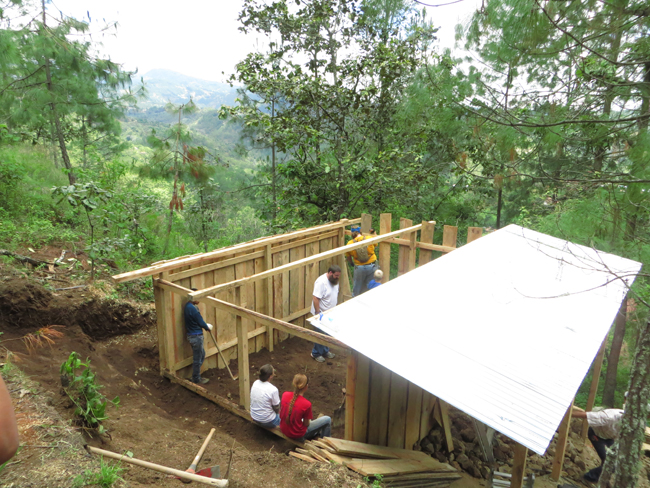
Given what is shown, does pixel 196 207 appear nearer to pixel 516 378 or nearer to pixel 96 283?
pixel 96 283

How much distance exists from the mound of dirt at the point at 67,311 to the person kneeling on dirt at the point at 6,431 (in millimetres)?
4816

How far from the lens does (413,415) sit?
168 inches

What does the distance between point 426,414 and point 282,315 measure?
324 cm

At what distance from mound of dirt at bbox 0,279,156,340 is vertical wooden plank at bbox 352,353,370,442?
→ 13.8 ft

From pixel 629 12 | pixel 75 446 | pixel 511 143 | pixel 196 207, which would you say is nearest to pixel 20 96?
pixel 196 207

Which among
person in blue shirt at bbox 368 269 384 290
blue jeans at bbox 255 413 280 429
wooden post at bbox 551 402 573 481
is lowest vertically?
wooden post at bbox 551 402 573 481

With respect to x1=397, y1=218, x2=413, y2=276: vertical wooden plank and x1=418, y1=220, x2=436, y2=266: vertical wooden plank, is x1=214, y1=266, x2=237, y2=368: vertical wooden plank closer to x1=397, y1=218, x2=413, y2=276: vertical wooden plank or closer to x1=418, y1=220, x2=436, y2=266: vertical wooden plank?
x1=397, y1=218, x2=413, y2=276: vertical wooden plank

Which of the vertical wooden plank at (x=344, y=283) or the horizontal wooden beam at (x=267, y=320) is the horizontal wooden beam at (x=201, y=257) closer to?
the horizontal wooden beam at (x=267, y=320)

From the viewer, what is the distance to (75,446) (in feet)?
9.47

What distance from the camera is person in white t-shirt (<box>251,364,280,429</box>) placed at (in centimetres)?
429

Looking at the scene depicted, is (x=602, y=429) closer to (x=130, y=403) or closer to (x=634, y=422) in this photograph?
(x=634, y=422)

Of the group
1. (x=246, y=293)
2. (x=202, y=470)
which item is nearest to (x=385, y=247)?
(x=246, y=293)

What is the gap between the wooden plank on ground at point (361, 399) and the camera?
3.79 m

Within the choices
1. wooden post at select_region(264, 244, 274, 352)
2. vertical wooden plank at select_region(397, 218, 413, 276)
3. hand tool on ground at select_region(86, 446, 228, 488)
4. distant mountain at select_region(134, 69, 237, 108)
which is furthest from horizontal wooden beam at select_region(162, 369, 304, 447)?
distant mountain at select_region(134, 69, 237, 108)
